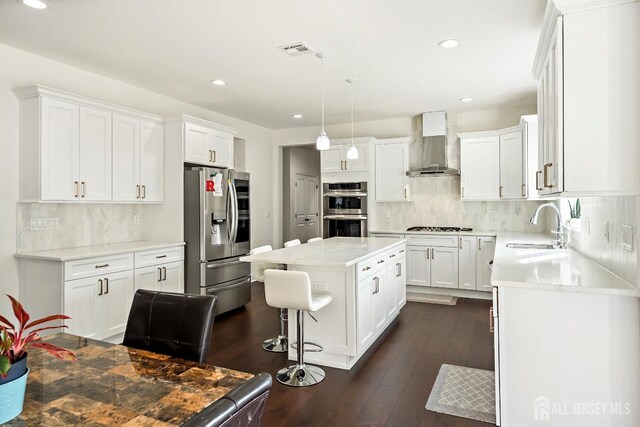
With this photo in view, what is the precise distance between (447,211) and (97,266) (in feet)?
15.6

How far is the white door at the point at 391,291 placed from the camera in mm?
3957

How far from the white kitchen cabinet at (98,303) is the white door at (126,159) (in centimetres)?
88

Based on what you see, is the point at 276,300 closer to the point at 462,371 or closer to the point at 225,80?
the point at 462,371

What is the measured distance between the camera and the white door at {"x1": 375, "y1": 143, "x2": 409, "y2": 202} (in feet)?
19.5

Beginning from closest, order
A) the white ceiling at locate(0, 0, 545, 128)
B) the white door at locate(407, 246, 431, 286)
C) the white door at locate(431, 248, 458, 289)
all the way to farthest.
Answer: the white ceiling at locate(0, 0, 545, 128) → the white door at locate(431, 248, 458, 289) → the white door at locate(407, 246, 431, 286)

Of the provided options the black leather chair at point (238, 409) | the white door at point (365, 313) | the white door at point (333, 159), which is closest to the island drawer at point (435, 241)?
the white door at point (333, 159)

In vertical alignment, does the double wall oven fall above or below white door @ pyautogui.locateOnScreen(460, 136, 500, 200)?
below

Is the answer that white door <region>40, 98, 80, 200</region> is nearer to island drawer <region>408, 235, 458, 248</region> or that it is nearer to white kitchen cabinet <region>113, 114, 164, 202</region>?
white kitchen cabinet <region>113, 114, 164, 202</region>

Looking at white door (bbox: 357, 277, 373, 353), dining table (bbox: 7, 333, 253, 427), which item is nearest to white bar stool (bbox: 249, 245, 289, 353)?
white door (bbox: 357, 277, 373, 353)

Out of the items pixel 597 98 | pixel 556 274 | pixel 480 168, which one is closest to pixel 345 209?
pixel 480 168

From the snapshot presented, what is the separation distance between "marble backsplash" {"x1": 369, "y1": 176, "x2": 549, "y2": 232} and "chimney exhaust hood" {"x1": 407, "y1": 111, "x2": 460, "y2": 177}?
0.35 m

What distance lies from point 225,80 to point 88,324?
9.02 feet

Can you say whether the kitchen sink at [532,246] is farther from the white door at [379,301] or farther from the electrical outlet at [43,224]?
the electrical outlet at [43,224]

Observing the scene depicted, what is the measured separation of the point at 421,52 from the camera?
11.5ft
